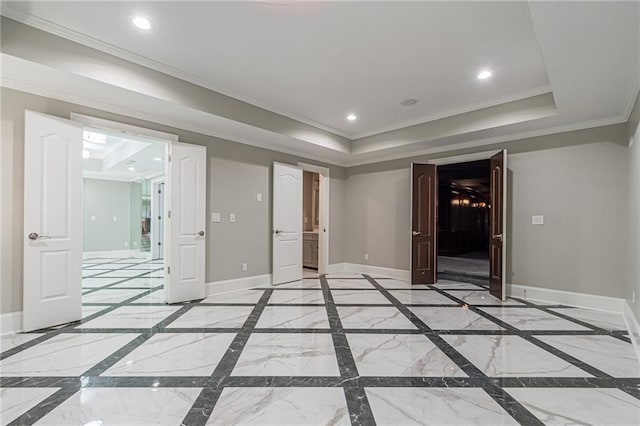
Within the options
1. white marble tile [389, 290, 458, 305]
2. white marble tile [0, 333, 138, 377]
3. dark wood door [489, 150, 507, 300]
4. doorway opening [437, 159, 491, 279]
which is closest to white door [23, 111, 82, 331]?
white marble tile [0, 333, 138, 377]

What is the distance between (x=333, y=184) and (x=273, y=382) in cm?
477

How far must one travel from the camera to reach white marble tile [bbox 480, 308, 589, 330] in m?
3.12

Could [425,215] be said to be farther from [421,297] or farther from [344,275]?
[344,275]

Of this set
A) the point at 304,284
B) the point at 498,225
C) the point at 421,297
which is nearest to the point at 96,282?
the point at 304,284

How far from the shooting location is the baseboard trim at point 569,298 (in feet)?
11.9

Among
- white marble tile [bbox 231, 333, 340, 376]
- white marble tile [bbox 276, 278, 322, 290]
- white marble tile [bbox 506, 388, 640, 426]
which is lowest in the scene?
white marble tile [bbox 276, 278, 322, 290]

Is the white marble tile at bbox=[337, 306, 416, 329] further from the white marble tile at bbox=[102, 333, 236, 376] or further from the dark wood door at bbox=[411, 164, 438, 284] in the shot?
the dark wood door at bbox=[411, 164, 438, 284]

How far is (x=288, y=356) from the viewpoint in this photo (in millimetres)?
2418

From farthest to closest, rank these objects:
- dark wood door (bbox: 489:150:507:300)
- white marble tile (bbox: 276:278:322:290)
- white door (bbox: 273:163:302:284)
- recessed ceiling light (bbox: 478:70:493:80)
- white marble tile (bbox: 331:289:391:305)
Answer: white door (bbox: 273:163:302:284), white marble tile (bbox: 276:278:322:290), dark wood door (bbox: 489:150:507:300), white marble tile (bbox: 331:289:391:305), recessed ceiling light (bbox: 478:70:493:80)

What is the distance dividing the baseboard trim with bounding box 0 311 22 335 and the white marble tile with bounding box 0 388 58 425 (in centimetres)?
129

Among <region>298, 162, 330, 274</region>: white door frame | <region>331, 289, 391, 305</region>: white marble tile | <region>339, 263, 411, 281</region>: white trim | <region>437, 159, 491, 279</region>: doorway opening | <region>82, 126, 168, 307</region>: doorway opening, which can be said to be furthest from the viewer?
<region>437, 159, 491, 279</region>: doorway opening

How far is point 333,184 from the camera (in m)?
6.39

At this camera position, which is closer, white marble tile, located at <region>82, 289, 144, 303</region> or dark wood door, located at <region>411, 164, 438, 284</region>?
white marble tile, located at <region>82, 289, 144, 303</region>

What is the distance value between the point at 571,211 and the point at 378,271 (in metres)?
3.33
